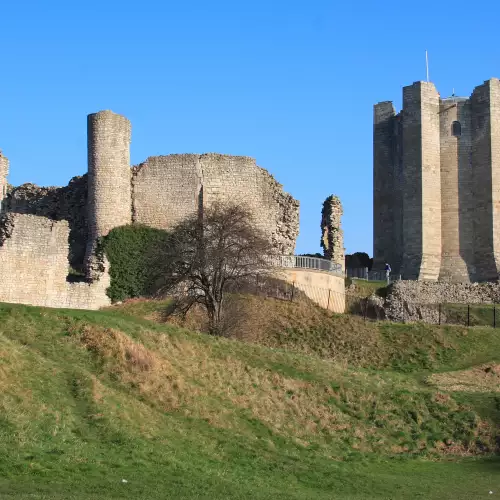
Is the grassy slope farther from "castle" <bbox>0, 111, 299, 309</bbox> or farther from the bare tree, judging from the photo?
"castle" <bbox>0, 111, 299, 309</bbox>

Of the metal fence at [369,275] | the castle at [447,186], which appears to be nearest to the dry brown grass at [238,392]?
the metal fence at [369,275]

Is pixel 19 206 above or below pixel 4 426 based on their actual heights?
above

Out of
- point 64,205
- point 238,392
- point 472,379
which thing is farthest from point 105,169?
point 238,392

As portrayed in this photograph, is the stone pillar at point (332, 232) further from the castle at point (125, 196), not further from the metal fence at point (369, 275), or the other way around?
the metal fence at point (369, 275)

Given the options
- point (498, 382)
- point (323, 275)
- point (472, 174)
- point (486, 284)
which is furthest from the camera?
point (472, 174)

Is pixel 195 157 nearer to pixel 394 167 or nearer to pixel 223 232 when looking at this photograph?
pixel 223 232

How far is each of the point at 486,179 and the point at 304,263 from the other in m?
20.9

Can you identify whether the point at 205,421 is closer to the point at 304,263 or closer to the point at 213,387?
the point at 213,387

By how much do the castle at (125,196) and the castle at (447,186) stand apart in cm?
1616

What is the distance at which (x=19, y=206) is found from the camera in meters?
50.6

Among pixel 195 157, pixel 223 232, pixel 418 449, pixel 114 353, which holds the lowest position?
pixel 418 449

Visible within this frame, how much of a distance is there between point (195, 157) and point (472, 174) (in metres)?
22.1

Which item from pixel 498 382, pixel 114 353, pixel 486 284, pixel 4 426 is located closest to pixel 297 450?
pixel 114 353

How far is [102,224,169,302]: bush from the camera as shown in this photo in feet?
149
